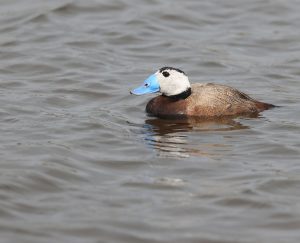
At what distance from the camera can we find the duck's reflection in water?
9427mm

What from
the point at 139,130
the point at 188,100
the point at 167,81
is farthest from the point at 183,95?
the point at 139,130

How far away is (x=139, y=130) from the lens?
10.4 meters

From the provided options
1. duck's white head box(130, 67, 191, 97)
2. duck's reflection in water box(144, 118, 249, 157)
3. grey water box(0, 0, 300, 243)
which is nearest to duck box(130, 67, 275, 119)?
duck's white head box(130, 67, 191, 97)

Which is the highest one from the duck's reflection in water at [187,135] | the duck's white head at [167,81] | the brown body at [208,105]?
the duck's white head at [167,81]

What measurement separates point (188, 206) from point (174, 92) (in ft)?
12.0

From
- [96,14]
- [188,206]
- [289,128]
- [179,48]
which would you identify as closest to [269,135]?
[289,128]

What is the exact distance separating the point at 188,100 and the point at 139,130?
1.02 m

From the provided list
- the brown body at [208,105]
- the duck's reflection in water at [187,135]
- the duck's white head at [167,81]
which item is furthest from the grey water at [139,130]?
the duck's white head at [167,81]

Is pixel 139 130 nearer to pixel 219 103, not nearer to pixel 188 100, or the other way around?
pixel 188 100

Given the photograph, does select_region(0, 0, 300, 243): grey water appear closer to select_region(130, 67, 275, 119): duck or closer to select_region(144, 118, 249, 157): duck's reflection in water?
select_region(144, 118, 249, 157): duck's reflection in water

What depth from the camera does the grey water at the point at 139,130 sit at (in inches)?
291

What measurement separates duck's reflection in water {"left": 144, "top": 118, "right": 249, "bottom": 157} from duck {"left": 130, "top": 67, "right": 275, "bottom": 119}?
0.48 ft

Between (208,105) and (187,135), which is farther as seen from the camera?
(208,105)

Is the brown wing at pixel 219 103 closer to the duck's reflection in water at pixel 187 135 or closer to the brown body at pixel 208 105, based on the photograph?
the brown body at pixel 208 105
